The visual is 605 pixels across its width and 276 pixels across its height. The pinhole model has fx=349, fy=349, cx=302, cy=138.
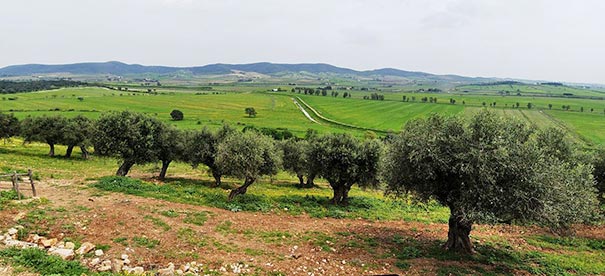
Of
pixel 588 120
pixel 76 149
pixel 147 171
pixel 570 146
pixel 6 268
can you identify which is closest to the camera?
pixel 6 268

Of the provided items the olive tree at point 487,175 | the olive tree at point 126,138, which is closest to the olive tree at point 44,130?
the olive tree at point 126,138

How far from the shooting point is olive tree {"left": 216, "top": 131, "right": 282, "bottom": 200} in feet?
107

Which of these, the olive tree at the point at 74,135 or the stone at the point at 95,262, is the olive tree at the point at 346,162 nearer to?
the stone at the point at 95,262

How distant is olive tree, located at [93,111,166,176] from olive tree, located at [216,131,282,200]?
39.9 ft

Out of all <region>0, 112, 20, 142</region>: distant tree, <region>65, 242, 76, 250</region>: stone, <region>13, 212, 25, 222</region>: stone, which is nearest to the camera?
<region>65, 242, 76, 250</region>: stone

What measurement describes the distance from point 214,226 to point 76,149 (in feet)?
236

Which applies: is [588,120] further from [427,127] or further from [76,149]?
[76,149]

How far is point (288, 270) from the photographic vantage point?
58.3 feet

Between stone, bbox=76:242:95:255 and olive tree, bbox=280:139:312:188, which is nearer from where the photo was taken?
stone, bbox=76:242:95:255

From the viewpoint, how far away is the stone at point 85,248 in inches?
683

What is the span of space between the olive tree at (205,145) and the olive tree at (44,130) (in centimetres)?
3498

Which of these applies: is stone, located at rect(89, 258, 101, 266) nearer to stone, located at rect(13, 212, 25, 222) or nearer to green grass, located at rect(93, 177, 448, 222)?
stone, located at rect(13, 212, 25, 222)

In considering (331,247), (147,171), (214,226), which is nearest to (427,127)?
(331,247)

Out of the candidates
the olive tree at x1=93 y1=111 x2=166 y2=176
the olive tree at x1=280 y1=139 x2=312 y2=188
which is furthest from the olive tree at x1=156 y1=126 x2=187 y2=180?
the olive tree at x1=280 y1=139 x2=312 y2=188
